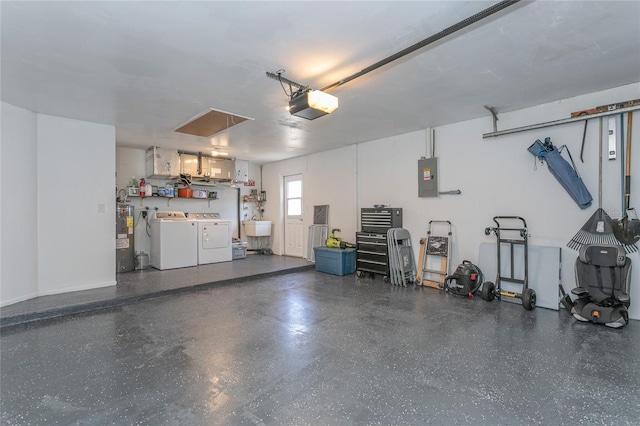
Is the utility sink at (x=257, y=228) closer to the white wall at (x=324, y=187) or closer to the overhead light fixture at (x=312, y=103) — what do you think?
the white wall at (x=324, y=187)

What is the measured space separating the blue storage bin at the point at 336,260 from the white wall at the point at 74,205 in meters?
3.47

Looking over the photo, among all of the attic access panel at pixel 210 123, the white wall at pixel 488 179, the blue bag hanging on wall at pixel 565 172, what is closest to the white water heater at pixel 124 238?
the attic access panel at pixel 210 123

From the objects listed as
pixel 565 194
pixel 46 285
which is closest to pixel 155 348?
pixel 46 285

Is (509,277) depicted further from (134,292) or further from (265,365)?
(134,292)

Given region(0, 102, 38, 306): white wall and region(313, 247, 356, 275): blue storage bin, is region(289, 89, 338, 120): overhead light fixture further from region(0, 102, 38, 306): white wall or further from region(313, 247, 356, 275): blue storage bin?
region(0, 102, 38, 306): white wall

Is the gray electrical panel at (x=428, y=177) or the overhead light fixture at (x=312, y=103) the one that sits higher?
the overhead light fixture at (x=312, y=103)

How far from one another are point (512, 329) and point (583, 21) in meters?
2.72

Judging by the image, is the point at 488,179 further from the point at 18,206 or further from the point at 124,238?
the point at 124,238

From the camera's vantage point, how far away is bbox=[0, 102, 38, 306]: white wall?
3.67 meters

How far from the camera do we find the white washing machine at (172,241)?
5.92m

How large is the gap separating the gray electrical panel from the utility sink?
166 inches

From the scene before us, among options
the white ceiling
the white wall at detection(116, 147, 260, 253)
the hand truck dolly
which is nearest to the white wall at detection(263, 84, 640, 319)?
the hand truck dolly

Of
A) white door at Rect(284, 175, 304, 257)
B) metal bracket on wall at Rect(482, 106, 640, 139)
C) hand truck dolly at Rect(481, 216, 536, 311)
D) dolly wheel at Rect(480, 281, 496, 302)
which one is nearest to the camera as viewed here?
metal bracket on wall at Rect(482, 106, 640, 139)

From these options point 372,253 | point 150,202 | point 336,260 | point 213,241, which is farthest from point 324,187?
point 150,202
